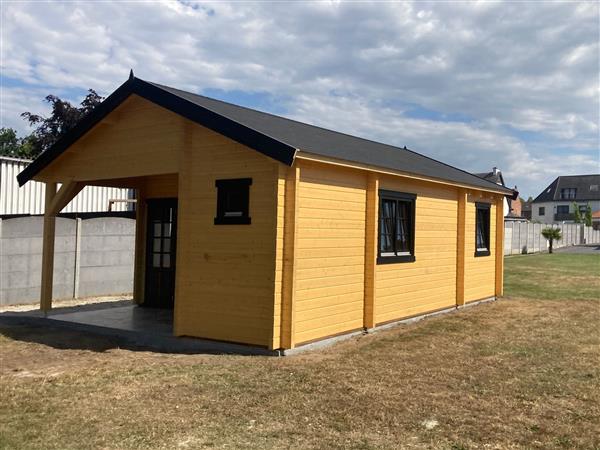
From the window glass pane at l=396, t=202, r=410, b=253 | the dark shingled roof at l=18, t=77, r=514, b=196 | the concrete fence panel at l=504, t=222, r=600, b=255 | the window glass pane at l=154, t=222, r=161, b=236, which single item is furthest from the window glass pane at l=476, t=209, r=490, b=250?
the concrete fence panel at l=504, t=222, r=600, b=255

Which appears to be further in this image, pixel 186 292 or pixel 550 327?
pixel 550 327

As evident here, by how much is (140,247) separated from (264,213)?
17.0 ft

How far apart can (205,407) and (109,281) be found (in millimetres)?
9376

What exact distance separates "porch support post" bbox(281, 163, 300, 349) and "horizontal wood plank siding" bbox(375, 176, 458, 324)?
7.22ft

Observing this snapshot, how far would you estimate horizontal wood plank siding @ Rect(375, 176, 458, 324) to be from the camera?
9.23m

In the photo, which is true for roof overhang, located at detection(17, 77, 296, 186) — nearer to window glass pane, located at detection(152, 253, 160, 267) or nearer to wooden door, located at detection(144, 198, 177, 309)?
wooden door, located at detection(144, 198, 177, 309)

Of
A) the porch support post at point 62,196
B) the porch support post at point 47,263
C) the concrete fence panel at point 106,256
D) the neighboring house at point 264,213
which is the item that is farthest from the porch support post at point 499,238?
the porch support post at point 47,263

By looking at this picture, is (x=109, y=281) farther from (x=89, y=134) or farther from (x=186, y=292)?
(x=186, y=292)

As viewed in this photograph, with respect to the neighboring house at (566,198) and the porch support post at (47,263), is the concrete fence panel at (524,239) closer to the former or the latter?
the porch support post at (47,263)

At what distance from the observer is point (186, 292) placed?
7.85 metres

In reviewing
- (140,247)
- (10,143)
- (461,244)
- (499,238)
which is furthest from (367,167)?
(10,143)

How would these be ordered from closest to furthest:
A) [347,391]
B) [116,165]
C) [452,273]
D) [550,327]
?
[347,391] < [116,165] < [550,327] < [452,273]

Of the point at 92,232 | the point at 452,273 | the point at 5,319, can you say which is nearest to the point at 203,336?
the point at 5,319

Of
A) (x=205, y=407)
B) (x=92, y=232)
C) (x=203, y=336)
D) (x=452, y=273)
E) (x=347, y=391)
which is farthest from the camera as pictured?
(x=92, y=232)
